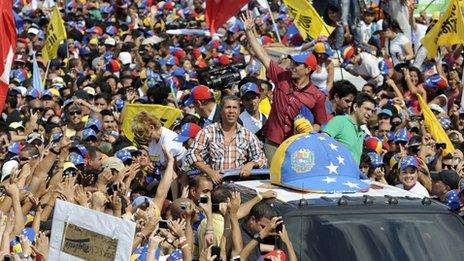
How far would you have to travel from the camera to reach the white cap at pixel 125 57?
23.3m

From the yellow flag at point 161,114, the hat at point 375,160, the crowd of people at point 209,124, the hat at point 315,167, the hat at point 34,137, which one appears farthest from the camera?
the hat at point 34,137

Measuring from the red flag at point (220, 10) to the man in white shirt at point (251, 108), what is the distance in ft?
16.3

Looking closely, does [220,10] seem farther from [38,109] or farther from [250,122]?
[250,122]

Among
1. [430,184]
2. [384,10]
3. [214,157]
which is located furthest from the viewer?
[384,10]

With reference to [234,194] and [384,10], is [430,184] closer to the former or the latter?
[234,194]

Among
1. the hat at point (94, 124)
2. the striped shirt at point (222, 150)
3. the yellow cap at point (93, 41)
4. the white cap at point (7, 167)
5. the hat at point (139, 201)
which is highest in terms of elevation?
the yellow cap at point (93, 41)

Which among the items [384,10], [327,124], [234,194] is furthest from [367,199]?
[384,10]

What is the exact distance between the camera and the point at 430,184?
13578mm

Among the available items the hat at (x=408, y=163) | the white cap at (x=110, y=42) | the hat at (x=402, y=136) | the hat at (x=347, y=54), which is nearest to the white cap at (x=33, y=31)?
the white cap at (x=110, y=42)

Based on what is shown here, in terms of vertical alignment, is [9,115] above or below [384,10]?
below

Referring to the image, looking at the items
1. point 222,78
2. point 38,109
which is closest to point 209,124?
point 222,78

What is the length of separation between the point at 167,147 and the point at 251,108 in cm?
101

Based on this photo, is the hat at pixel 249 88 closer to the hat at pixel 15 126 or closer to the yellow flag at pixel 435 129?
the yellow flag at pixel 435 129

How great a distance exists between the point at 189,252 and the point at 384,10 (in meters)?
14.8
